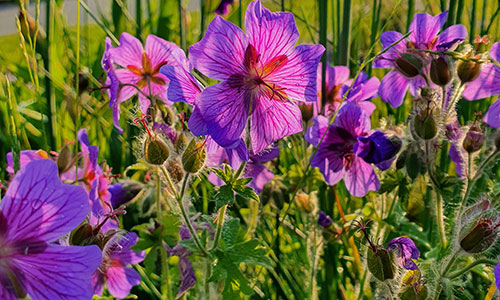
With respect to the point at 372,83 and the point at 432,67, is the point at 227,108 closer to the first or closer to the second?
the point at 432,67

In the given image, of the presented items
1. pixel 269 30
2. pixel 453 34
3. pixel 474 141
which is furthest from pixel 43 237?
pixel 453 34

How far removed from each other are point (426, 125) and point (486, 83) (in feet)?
0.63

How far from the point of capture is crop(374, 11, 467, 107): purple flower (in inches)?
42.3

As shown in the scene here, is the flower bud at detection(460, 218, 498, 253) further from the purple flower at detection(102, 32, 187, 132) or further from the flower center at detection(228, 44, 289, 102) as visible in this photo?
the purple flower at detection(102, 32, 187, 132)

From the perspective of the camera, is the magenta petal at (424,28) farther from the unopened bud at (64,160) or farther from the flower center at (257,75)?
the unopened bud at (64,160)

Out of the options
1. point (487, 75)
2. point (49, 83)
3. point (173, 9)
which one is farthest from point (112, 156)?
point (487, 75)

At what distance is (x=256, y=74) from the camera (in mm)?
793

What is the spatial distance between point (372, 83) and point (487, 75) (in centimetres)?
24

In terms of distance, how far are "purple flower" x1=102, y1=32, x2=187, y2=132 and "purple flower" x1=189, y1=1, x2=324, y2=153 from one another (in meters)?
0.32

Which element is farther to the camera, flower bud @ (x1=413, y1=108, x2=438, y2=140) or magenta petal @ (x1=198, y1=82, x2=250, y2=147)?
flower bud @ (x1=413, y1=108, x2=438, y2=140)

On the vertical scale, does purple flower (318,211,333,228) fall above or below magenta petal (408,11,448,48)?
below

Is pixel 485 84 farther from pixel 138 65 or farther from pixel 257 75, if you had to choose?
pixel 138 65

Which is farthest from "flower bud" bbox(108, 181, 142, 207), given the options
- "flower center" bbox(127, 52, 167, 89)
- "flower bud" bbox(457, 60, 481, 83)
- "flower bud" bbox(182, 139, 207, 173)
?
"flower bud" bbox(457, 60, 481, 83)

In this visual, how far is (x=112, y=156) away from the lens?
156cm
